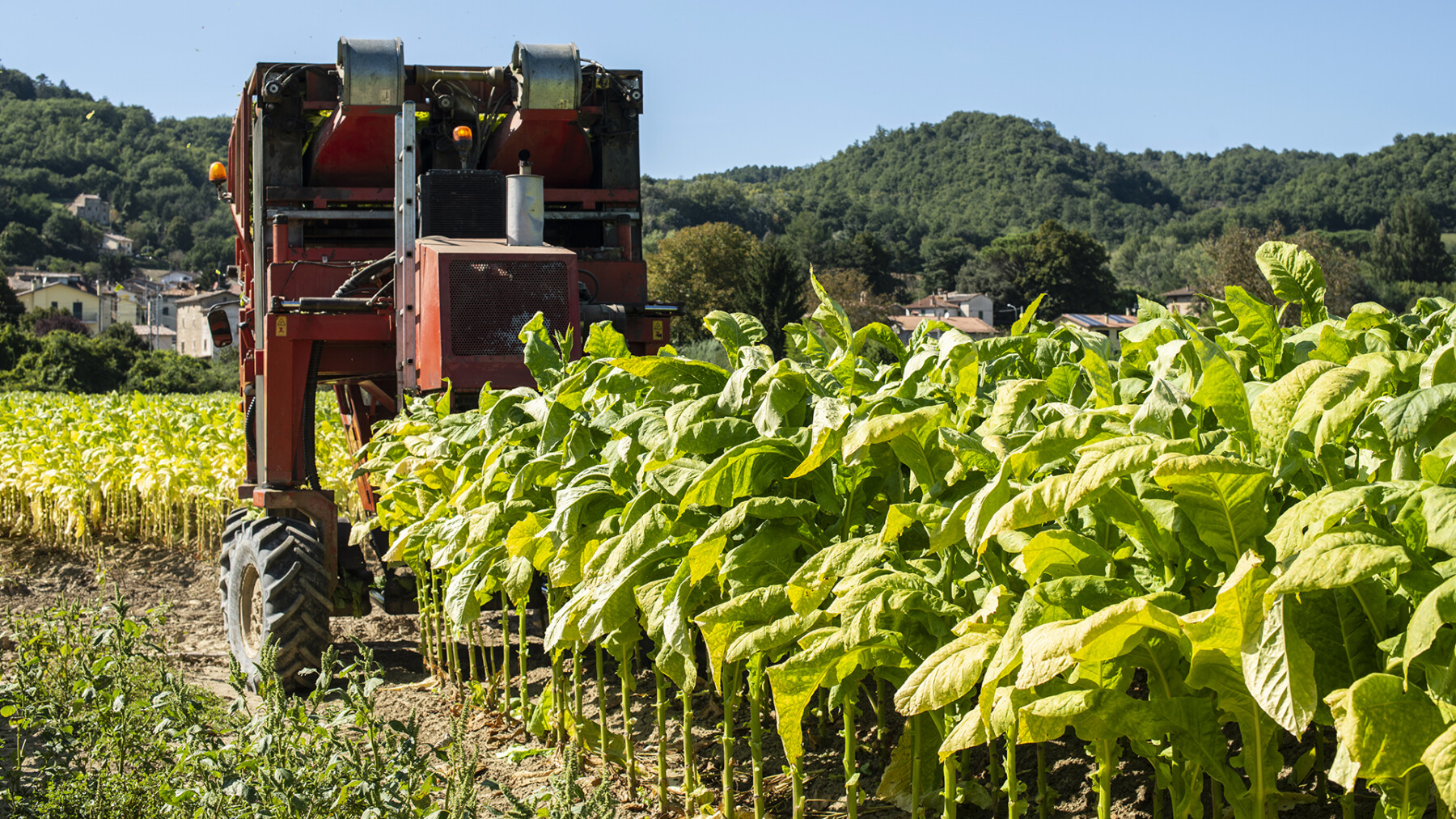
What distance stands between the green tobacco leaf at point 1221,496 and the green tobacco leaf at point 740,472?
90cm

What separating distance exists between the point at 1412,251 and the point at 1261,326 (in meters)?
88.6

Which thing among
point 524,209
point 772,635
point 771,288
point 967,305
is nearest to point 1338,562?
point 772,635

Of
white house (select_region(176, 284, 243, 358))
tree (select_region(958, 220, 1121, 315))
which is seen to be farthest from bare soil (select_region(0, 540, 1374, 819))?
white house (select_region(176, 284, 243, 358))

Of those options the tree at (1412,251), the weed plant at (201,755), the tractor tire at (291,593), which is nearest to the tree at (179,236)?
the tree at (1412,251)

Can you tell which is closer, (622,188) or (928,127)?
(622,188)

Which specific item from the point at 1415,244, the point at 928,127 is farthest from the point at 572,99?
the point at 928,127

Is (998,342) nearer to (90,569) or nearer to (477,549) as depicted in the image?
(477,549)

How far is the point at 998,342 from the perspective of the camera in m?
3.00

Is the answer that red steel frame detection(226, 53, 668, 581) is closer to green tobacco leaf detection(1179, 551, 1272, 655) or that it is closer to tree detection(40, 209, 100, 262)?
green tobacco leaf detection(1179, 551, 1272, 655)

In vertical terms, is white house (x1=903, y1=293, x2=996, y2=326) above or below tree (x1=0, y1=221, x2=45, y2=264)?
below

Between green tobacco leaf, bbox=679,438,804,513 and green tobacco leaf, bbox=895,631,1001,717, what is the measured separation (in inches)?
25.3

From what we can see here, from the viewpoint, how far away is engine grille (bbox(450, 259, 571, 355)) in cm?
495

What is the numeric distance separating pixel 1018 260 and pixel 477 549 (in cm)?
9046

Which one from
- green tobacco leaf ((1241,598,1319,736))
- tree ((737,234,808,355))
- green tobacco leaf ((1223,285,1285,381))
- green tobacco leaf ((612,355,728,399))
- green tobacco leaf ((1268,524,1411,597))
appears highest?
Result: tree ((737,234,808,355))
